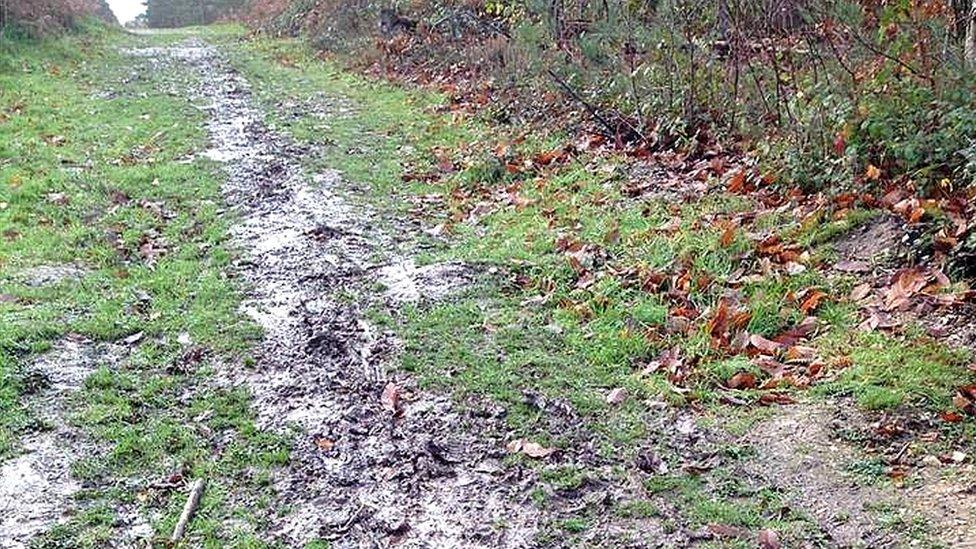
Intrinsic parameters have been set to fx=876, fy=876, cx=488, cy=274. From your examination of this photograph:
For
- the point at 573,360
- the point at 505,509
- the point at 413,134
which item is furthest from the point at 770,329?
the point at 413,134

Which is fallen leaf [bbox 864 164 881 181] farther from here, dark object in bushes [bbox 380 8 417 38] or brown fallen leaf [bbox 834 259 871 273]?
dark object in bushes [bbox 380 8 417 38]

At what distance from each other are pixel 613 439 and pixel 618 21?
685 centimetres

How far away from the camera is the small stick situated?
3.65m

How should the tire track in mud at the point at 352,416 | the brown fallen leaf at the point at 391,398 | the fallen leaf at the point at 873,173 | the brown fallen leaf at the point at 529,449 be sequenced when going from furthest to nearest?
the fallen leaf at the point at 873,173 < the brown fallen leaf at the point at 391,398 < the brown fallen leaf at the point at 529,449 < the tire track in mud at the point at 352,416

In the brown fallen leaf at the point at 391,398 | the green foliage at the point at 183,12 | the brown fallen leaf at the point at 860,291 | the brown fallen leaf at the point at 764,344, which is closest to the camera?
the brown fallen leaf at the point at 391,398

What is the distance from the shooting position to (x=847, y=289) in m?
5.23

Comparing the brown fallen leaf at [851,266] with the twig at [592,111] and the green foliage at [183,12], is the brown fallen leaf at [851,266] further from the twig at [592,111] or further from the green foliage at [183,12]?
the green foliage at [183,12]

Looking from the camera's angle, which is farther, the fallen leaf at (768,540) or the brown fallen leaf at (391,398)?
the brown fallen leaf at (391,398)

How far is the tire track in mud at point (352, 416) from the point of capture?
146 inches

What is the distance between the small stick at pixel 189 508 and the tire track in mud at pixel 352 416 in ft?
1.14

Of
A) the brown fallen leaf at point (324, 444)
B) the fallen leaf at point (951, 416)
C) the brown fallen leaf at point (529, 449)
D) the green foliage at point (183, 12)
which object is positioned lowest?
the brown fallen leaf at point (529, 449)

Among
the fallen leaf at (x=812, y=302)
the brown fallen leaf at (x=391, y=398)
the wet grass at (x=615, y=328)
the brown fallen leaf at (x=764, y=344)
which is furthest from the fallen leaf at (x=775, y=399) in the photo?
the brown fallen leaf at (x=391, y=398)

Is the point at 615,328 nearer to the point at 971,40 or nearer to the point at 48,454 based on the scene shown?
the point at 48,454

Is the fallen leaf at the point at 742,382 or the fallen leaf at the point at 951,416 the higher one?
the fallen leaf at the point at 951,416
